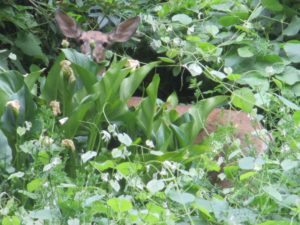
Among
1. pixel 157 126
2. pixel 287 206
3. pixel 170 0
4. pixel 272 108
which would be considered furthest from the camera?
pixel 170 0

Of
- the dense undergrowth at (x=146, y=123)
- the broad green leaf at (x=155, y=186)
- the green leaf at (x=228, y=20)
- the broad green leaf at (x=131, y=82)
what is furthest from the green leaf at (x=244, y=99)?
the green leaf at (x=228, y=20)

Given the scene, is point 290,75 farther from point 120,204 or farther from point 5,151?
point 120,204

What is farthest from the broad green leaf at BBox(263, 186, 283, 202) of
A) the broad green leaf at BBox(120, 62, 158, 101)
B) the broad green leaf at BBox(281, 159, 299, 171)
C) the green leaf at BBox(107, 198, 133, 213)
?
the broad green leaf at BBox(120, 62, 158, 101)

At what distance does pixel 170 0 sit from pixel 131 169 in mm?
3747

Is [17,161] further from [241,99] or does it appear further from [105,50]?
[105,50]

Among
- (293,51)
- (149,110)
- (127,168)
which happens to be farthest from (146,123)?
(293,51)

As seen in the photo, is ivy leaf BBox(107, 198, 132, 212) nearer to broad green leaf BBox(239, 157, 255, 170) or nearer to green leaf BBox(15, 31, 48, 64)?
broad green leaf BBox(239, 157, 255, 170)

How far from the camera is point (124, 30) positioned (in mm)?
5516

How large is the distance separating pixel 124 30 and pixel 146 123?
1533 mm

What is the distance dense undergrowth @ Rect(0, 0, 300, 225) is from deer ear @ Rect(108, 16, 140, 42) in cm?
13

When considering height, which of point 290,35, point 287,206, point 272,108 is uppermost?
point 287,206

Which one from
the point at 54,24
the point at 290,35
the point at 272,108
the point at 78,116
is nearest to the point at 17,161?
the point at 78,116

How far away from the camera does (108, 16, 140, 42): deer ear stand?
5.45 m

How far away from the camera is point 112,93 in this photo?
164 inches
